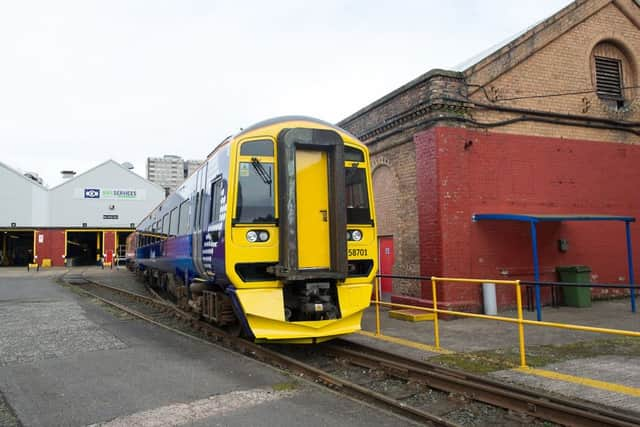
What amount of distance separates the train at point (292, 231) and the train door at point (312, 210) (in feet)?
0.05

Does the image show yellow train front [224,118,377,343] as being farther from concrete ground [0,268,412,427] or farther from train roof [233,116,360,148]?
concrete ground [0,268,412,427]

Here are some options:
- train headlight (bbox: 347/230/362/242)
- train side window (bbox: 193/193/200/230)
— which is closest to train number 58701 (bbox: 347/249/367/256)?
train headlight (bbox: 347/230/362/242)

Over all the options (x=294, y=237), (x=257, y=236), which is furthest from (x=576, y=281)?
(x=257, y=236)

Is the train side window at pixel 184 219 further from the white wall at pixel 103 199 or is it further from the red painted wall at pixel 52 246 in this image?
the red painted wall at pixel 52 246

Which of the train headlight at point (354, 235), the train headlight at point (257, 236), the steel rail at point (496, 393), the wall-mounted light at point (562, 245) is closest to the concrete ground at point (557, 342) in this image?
the steel rail at point (496, 393)

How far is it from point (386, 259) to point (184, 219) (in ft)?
18.2

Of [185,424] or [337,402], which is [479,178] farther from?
[185,424]

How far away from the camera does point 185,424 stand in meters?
4.31

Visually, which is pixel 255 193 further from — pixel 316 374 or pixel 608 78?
pixel 608 78

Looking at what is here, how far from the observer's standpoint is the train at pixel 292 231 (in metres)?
6.38

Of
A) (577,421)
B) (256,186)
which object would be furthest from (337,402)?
(256,186)

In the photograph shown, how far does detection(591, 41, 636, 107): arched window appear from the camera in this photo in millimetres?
13227

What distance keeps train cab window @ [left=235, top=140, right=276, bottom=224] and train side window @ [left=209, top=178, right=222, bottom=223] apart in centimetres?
61

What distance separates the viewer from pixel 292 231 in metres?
6.50
